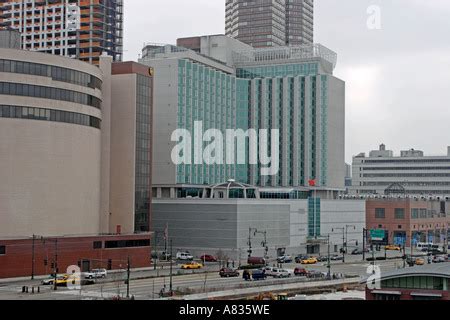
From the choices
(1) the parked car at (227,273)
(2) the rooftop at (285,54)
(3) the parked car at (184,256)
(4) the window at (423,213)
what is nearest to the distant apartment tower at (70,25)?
(2) the rooftop at (285,54)

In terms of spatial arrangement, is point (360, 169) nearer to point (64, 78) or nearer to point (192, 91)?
point (192, 91)

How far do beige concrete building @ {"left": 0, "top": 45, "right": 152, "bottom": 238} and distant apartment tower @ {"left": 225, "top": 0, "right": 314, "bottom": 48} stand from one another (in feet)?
304

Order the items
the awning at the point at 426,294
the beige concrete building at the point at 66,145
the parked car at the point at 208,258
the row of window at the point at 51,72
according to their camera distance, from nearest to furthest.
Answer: the awning at the point at 426,294 < the beige concrete building at the point at 66,145 < the row of window at the point at 51,72 < the parked car at the point at 208,258

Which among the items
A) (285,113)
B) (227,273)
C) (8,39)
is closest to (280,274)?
(227,273)

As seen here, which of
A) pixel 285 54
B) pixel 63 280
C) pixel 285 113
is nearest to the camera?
pixel 63 280

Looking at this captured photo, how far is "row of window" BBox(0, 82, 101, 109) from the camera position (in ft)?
144

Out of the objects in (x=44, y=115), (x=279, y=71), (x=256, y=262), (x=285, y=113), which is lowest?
(x=256, y=262)

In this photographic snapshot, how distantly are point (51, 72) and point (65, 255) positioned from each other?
12.5m

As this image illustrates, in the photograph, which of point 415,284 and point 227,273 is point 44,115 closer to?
point 227,273

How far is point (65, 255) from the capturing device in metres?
45.8

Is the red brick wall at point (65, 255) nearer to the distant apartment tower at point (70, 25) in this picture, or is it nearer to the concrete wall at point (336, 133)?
the concrete wall at point (336, 133)

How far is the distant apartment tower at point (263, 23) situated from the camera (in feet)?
477

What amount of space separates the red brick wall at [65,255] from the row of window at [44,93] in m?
9.59

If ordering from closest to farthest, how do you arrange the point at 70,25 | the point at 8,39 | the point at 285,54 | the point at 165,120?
the point at 8,39, the point at 165,120, the point at 285,54, the point at 70,25
